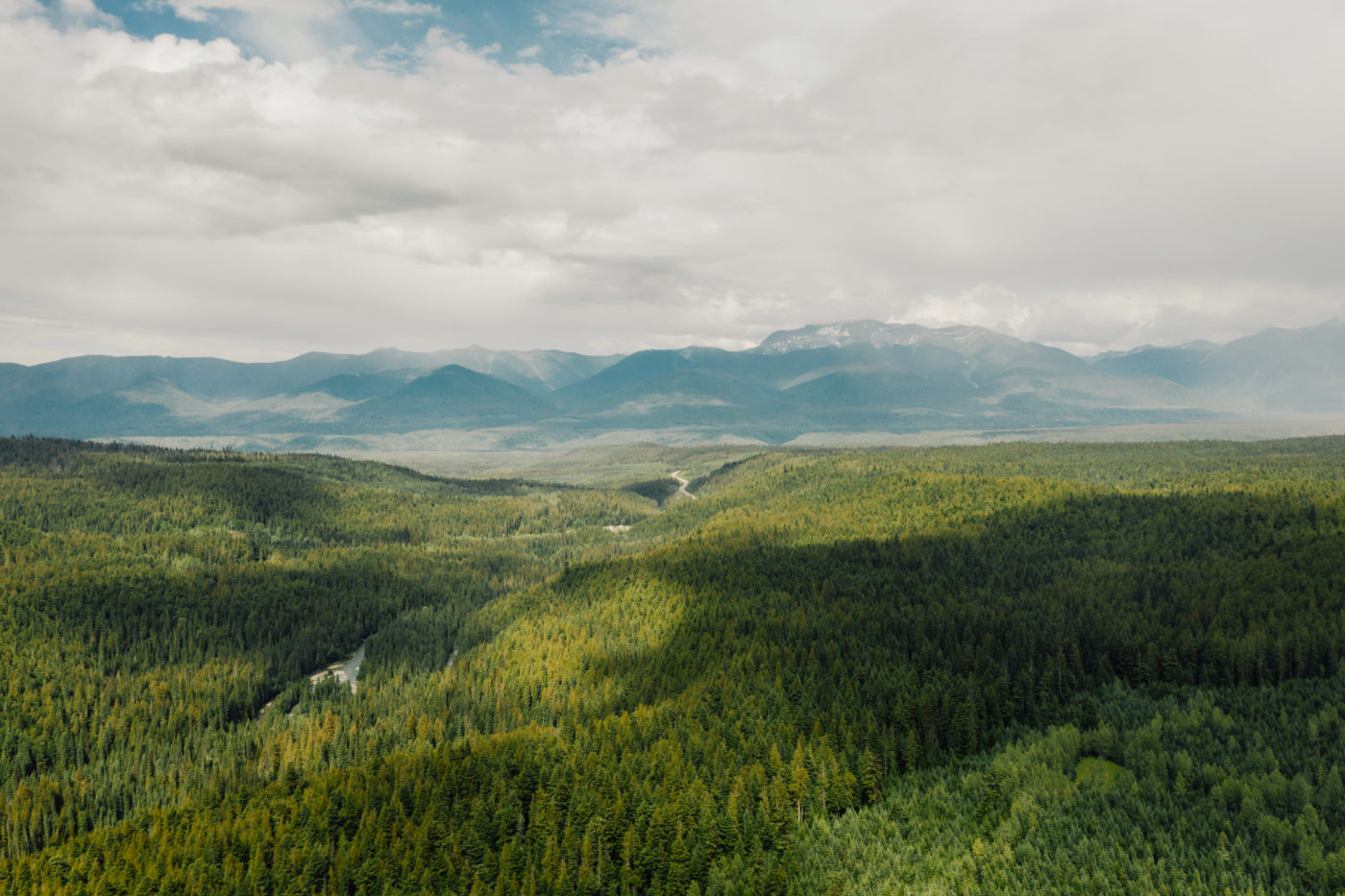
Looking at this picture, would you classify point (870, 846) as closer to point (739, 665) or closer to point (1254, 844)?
point (1254, 844)

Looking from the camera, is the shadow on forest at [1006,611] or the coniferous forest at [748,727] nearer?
the coniferous forest at [748,727]

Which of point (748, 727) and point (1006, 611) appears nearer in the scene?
point (748, 727)

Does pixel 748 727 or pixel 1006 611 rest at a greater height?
pixel 1006 611

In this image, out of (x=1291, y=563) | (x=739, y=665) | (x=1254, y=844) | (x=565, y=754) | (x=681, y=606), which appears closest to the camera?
(x=1254, y=844)

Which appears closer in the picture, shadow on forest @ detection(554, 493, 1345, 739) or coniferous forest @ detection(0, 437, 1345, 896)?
coniferous forest @ detection(0, 437, 1345, 896)

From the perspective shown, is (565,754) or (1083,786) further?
(565,754)

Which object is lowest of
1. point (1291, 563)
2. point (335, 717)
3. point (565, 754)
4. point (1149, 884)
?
point (335, 717)

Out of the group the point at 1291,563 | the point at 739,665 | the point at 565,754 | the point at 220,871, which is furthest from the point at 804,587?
the point at 220,871

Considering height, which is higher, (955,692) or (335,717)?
(955,692)
